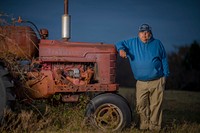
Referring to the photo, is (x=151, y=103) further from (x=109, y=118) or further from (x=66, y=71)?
(x=66, y=71)

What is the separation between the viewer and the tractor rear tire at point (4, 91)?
19.4 feet

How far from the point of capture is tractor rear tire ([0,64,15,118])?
5902 millimetres

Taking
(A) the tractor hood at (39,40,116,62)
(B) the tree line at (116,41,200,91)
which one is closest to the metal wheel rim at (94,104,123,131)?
(A) the tractor hood at (39,40,116,62)

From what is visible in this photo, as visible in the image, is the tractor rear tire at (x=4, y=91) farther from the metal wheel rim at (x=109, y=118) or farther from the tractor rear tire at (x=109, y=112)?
the metal wheel rim at (x=109, y=118)

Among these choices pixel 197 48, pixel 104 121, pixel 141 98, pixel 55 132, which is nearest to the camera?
pixel 55 132

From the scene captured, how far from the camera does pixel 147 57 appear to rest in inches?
265

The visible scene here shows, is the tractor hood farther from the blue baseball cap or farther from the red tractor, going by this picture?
the blue baseball cap

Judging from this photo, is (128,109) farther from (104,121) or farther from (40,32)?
(40,32)

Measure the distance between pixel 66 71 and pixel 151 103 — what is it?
1.77 metres

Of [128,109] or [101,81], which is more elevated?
[101,81]

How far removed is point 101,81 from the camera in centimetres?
685

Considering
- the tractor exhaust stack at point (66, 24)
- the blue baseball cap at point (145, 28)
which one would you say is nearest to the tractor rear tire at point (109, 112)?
the blue baseball cap at point (145, 28)

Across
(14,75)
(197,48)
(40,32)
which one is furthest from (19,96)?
(197,48)

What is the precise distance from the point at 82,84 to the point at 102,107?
0.59 m
